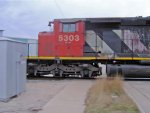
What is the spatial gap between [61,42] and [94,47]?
84.4 inches

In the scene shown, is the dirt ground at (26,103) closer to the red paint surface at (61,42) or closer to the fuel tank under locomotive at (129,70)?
the fuel tank under locomotive at (129,70)

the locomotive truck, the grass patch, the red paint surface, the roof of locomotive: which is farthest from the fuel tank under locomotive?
the grass patch

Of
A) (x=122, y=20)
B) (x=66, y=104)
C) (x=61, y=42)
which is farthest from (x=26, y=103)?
(x=122, y=20)

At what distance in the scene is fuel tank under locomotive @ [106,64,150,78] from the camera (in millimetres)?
23125

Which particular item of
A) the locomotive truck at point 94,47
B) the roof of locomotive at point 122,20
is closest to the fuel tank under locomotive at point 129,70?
the locomotive truck at point 94,47

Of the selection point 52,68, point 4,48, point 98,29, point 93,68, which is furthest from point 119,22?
point 4,48

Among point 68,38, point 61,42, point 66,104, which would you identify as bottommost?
point 66,104

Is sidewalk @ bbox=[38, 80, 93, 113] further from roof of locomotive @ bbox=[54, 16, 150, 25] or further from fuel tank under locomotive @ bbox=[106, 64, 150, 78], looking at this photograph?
roof of locomotive @ bbox=[54, 16, 150, 25]

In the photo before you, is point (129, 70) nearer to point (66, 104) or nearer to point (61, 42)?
point (61, 42)

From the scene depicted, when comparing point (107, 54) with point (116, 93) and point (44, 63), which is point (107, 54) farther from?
point (116, 93)

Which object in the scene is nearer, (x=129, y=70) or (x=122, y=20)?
(x=129, y=70)

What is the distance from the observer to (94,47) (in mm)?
23766

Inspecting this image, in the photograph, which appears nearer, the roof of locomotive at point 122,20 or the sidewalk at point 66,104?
the sidewalk at point 66,104

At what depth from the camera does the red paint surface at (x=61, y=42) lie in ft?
78.4
